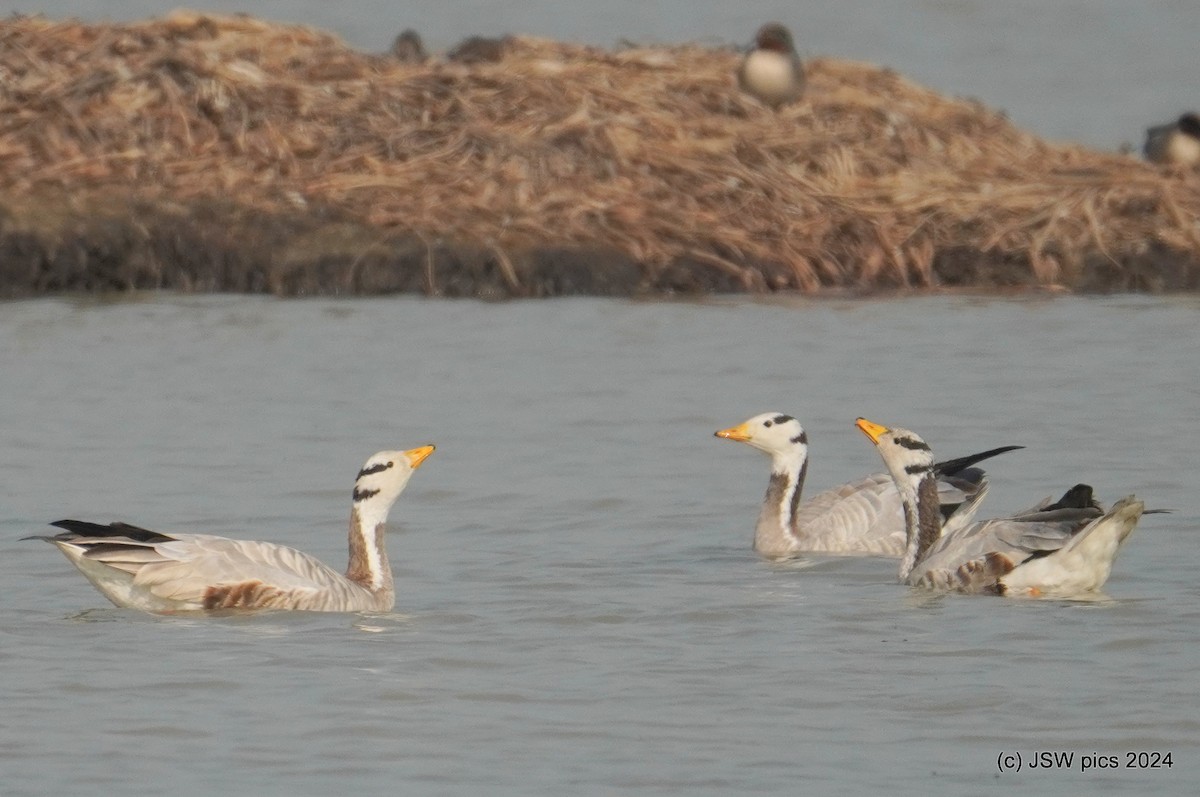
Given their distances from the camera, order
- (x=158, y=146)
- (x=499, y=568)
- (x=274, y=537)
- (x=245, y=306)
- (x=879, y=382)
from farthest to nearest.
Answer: (x=158, y=146) < (x=245, y=306) < (x=879, y=382) < (x=274, y=537) < (x=499, y=568)

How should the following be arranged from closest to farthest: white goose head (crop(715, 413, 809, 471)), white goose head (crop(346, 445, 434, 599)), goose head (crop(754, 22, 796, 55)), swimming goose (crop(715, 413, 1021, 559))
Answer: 1. white goose head (crop(346, 445, 434, 599))
2. swimming goose (crop(715, 413, 1021, 559))
3. white goose head (crop(715, 413, 809, 471))
4. goose head (crop(754, 22, 796, 55))

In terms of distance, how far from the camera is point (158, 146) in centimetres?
1909

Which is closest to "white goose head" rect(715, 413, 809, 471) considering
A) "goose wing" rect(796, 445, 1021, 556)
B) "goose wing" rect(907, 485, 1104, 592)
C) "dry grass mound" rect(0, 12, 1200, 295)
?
"goose wing" rect(796, 445, 1021, 556)

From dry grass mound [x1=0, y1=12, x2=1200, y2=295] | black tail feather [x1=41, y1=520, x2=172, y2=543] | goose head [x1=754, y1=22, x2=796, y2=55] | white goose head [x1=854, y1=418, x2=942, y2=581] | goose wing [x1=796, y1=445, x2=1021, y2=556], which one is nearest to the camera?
black tail feather [x1=41, y1=520, x2=172, y2=543]

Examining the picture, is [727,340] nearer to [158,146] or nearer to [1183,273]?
[1183,273]

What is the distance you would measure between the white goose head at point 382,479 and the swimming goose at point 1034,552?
2.31 m

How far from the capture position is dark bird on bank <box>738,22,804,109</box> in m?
20.4

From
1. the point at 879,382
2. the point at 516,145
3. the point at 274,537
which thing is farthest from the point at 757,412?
the point at 516,145

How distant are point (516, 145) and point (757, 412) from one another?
5.28m

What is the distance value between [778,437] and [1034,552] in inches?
95.6

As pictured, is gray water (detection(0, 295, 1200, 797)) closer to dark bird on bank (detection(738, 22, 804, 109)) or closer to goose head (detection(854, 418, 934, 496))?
goose head (detection(854, 418, 934, 496))

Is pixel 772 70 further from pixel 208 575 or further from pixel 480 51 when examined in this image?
pixel 208 575

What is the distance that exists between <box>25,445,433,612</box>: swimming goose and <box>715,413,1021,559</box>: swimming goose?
8.29 ft

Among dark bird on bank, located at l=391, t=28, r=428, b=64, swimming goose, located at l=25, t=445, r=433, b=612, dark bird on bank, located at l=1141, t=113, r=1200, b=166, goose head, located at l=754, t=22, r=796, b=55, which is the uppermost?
goose head, located at l=754, t=22, r=796, b=55
